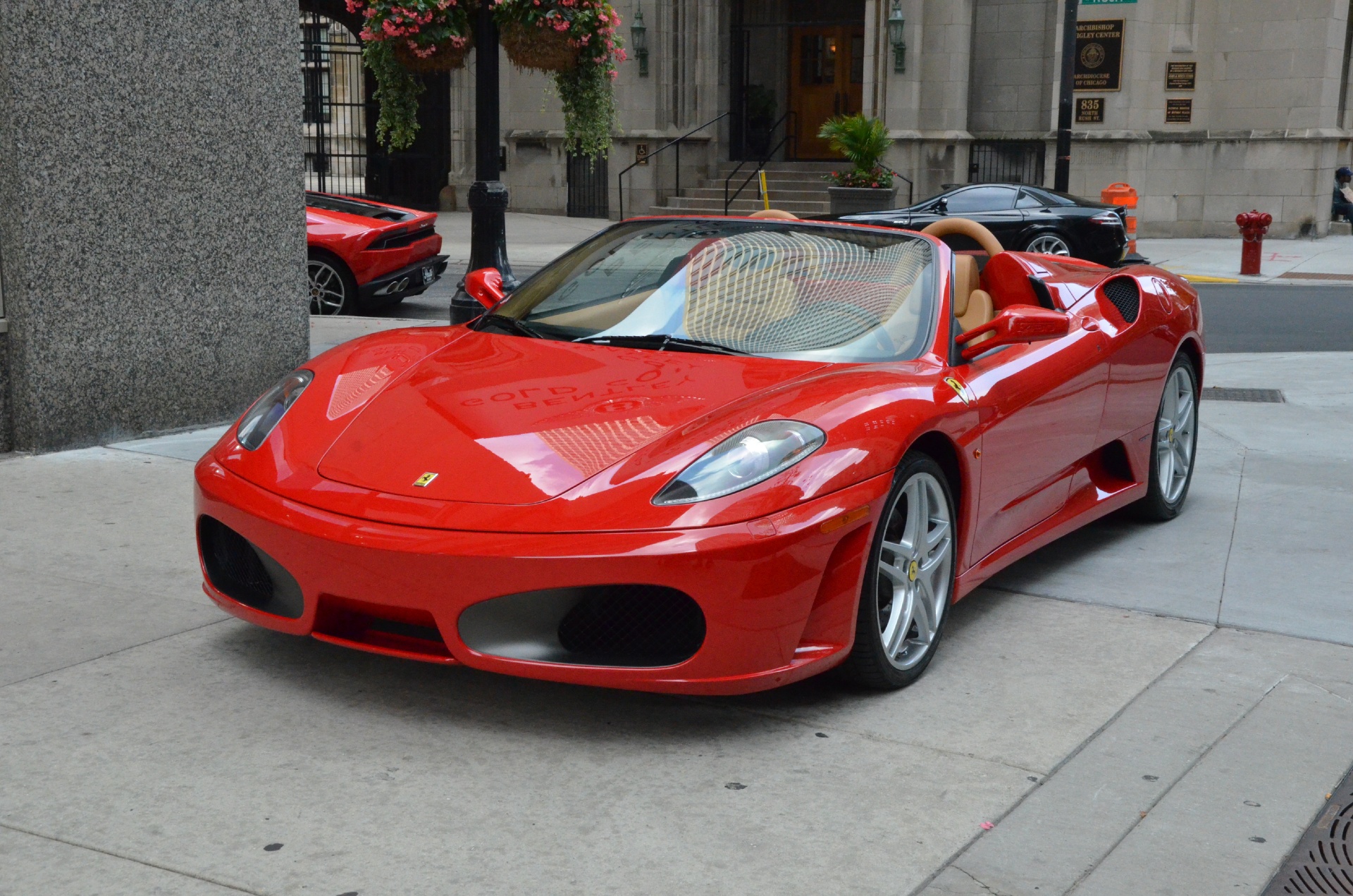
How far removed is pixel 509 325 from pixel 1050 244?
14.9 meters

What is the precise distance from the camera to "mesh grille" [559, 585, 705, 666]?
3645 millimetres

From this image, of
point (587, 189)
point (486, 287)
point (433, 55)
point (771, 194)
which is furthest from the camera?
point (587, 189)

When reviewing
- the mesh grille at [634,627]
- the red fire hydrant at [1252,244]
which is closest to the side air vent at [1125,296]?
the mesh grille at [634,627]

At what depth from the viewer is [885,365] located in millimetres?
4473

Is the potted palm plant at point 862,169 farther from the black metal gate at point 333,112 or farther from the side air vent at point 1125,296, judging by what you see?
the side air vent at point 1125,296

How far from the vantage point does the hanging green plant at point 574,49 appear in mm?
9750

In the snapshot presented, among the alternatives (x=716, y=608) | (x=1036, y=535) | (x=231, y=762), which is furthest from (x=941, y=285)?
(x=231, y=762)

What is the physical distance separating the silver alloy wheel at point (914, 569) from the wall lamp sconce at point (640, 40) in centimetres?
2613

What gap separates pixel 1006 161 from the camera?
2773cm

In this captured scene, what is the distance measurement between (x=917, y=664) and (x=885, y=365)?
879 millimetres

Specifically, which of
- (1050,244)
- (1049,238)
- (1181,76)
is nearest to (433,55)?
(1049,238)

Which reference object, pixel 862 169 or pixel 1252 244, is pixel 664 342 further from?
pixel 862 169

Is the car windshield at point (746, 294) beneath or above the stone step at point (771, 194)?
above

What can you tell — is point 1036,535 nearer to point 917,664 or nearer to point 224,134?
point 917,664
